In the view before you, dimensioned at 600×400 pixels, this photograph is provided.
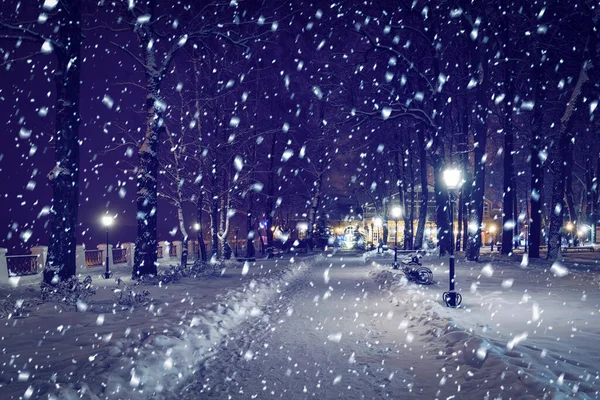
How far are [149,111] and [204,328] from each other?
10.4m

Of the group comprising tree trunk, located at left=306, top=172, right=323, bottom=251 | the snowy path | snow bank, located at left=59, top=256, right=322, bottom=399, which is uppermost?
tree trunk, located at left=306, top=172, right=323, bottom=251

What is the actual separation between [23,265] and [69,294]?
14.2m

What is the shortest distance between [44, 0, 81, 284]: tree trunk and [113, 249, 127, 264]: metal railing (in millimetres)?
17767

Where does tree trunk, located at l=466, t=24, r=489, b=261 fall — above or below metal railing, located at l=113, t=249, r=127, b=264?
above

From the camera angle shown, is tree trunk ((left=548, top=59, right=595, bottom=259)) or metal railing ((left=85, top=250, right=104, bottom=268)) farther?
metal railing ((left=85, top=250, right=104, bottom=268))

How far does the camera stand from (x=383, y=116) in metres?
22.7

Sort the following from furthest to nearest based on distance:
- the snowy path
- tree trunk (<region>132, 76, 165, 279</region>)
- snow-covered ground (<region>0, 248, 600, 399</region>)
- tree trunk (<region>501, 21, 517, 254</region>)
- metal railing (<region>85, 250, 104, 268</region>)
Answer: metal railing (<region>85, 250, 104, 268</region>) → tree trunk (<region>501, 21, 517, 254</region>) → tree trunk (<region>132, 76, 165, 279</region>) → the snowy path → snow-covered ground (<region>0, 248, 600, 399</region>)


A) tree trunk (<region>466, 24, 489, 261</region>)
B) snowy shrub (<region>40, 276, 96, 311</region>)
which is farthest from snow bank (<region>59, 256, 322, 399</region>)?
tree trunk (<region>466, 24, 489, 261</region>)

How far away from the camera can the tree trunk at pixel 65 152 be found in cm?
1263

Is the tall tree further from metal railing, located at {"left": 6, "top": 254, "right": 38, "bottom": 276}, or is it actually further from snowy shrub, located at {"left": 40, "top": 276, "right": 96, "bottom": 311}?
metal railing, located at {"left": 6, "top": 254, "right": 38, "bottom": 276}

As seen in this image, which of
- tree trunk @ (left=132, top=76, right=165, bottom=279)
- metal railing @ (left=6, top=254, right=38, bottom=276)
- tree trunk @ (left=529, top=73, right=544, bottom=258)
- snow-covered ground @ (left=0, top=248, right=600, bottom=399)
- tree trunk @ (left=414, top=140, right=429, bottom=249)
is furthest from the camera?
tree trunk @ (left=414, top=140, right=429, bottom=249)

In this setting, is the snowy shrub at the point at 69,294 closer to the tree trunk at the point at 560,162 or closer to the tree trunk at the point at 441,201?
the tree trunk at the point at 441,201

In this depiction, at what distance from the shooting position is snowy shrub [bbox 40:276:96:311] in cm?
1016

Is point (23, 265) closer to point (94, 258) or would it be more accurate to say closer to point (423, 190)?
point (94, 258)
